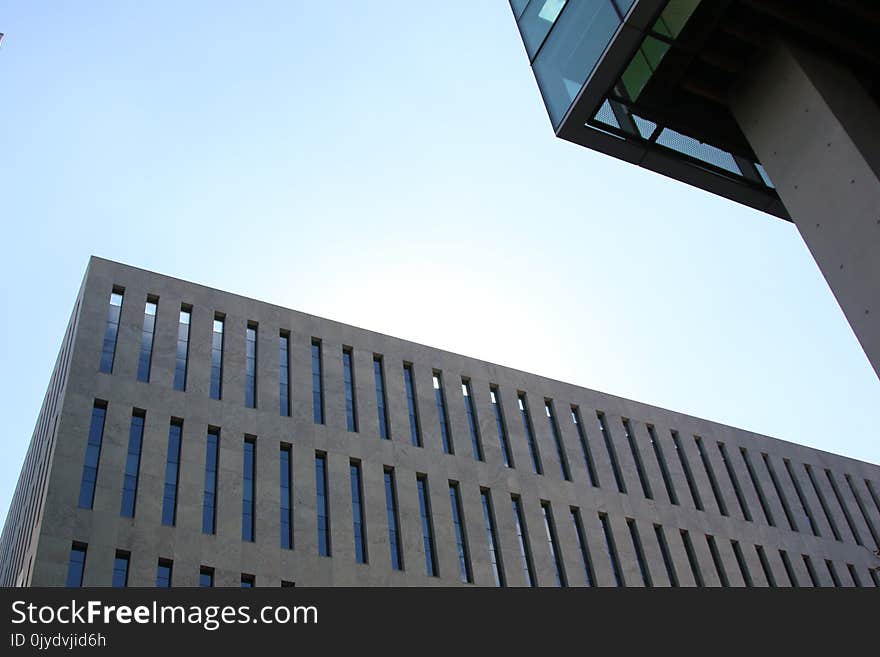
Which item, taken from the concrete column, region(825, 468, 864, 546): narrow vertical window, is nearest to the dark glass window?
the concrete column

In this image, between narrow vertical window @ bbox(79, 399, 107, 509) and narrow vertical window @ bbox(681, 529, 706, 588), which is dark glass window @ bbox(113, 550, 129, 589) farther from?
narrow vertical window @ bbox(681, 529, 706, 588)

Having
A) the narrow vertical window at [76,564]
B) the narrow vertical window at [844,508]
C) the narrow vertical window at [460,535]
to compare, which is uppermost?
the narrow vertical window at [844,508]

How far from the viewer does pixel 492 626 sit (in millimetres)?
9055

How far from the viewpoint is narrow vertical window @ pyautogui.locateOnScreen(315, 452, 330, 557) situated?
1156 inches

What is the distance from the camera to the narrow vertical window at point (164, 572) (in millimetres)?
26047

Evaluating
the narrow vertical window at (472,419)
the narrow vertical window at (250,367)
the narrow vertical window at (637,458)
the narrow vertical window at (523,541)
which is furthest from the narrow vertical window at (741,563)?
the narrow vertical window at (250,367)

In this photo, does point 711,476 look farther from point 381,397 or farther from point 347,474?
point 347,474

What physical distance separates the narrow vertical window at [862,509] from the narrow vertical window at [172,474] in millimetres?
33714

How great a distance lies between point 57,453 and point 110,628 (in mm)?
19940

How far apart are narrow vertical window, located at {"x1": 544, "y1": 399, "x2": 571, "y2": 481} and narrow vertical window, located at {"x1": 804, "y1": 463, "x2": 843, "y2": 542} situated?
15310mm

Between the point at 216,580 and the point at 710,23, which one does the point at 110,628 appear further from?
the point at 216,580

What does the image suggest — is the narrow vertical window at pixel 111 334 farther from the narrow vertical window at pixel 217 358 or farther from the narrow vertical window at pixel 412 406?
the narrow vertical window at pixel 412 406

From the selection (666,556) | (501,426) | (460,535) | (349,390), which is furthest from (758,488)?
(349,390)

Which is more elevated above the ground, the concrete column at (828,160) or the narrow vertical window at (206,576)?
the narrow vertical window at (206,576)
